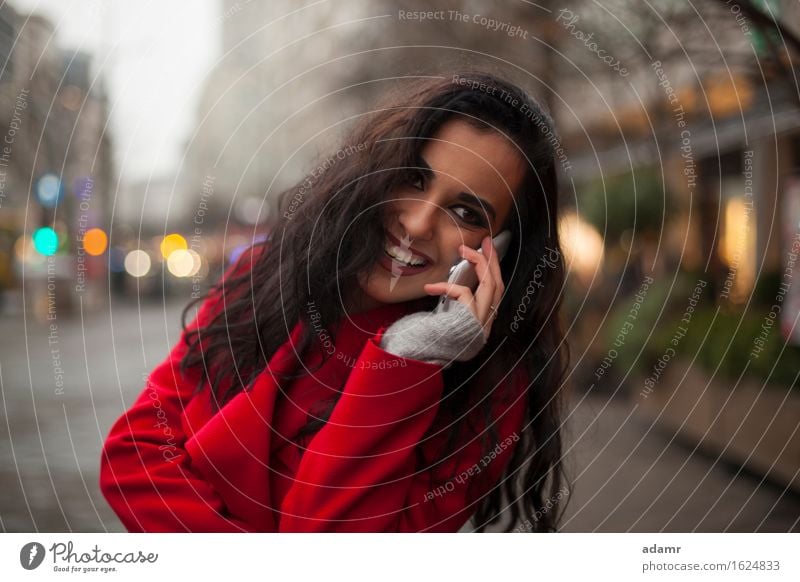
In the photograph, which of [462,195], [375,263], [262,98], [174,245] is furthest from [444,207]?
[174,245]

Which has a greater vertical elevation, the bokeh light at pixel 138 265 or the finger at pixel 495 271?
the finger at pixel 495 271

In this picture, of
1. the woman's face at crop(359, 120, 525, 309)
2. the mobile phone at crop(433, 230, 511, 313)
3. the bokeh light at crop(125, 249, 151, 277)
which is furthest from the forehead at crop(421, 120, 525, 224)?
the bokeh light at crop(125, 249, 151, 277)

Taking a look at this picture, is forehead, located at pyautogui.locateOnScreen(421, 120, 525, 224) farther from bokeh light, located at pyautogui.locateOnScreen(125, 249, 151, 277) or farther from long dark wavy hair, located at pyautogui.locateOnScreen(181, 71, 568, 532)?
bokeh light, located at pyautogui.locateOnScreen(125, 249, 151, 277)

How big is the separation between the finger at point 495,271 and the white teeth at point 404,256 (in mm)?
102

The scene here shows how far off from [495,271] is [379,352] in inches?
9.0

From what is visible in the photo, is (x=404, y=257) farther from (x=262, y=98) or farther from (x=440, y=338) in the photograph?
(x=262, y=98)

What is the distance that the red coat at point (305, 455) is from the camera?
112 centimetres

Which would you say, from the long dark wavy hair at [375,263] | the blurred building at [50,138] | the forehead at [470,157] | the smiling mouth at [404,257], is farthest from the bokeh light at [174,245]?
the forehead at [470,157]

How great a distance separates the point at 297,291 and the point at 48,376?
704 cm

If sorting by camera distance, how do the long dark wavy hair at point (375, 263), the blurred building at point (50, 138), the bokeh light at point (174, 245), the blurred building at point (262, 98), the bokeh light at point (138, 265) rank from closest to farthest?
the long dark wavy hair at point (375, 263), the bokeh light at point (138, 265), the blurred building at point (262, 98), the blurred building at point (50, 138), the bokeh light at point (174, 245)

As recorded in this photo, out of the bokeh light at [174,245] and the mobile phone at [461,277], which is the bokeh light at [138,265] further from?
the mobile phone at [461,277]

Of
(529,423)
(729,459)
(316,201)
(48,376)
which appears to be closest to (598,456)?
(729,459)

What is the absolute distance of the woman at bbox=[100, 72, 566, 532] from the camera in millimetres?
1137
